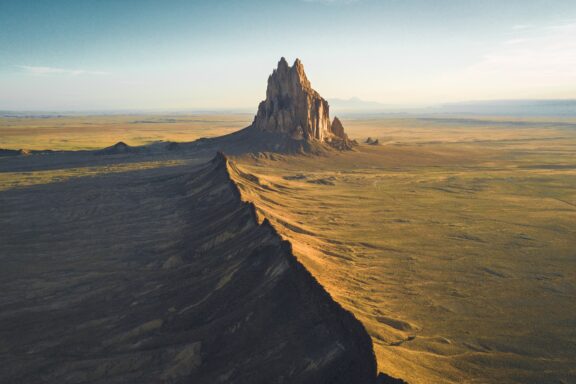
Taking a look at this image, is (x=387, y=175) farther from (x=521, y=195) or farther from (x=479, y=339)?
(x=479, y=339)

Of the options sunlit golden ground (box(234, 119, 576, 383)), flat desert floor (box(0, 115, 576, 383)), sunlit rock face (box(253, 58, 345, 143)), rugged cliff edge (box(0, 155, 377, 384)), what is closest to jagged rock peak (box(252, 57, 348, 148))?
sunlit rock face (box(253, 58, 345, 143))

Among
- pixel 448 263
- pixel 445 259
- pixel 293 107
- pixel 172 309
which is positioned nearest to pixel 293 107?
pixel 293 107

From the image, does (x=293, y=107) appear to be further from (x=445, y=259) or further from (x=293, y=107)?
(x=445, y=259)

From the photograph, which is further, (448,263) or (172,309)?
(448,263)

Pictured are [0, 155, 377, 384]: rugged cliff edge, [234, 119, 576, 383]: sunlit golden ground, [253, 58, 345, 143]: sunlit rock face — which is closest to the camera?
[0, 155, 377, 384]: rugged cliff edge

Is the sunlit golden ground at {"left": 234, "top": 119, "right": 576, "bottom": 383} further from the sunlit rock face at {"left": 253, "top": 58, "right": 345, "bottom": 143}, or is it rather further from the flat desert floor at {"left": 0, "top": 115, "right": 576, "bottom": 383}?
the sunlit rock face at {"left": 253, "top": 58, "right": 345, "bottom": 143}

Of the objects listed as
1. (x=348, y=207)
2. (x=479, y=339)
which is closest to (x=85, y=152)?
(x=348, y=207)

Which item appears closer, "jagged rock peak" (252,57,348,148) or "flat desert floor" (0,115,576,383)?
"flat desert floor" (0,115,576,383)
